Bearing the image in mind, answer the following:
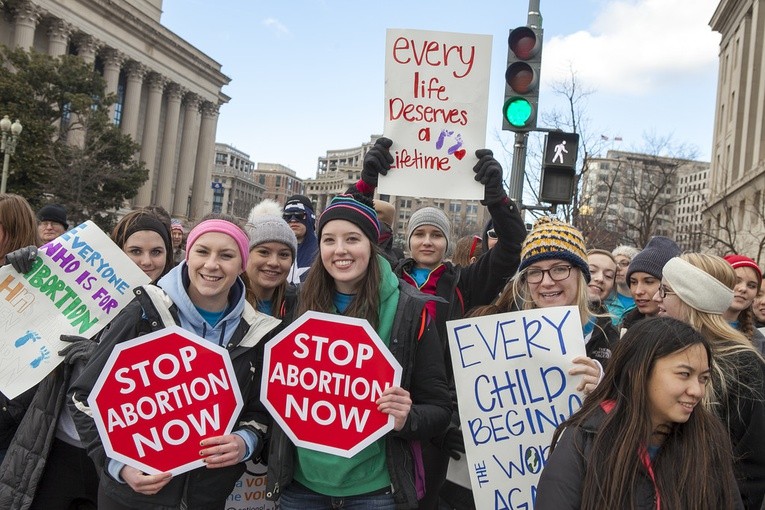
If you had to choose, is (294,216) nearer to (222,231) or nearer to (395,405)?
(222,231)

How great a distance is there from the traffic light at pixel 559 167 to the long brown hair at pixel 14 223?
4979 mm

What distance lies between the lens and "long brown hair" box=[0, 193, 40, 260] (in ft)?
13.7

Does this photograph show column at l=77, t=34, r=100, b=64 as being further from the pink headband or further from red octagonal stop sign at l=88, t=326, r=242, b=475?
red octagonal stop sign at l=88, t=326, r=242, b=475

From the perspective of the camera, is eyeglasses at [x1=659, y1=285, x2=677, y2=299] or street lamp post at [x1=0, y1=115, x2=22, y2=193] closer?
eyeglasses at [x1=659, y1=285, x2=677, y2=299]

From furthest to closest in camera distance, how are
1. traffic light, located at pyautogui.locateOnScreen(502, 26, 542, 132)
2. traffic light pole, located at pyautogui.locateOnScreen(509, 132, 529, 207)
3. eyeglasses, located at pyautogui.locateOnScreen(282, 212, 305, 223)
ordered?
traffic light pole, located at pyautogui.locateOnScreen(509, 132, 529, 207)
traffic light, located at pyautogui.locateOnScreen(502, 26, 542, 132)
eyeglasses, located at pyautogui.locateOnScreen(282, 212, 305, 223)

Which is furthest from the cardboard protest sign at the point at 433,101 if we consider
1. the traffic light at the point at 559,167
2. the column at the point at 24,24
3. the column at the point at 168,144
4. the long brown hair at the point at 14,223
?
the column at the point at 168,144

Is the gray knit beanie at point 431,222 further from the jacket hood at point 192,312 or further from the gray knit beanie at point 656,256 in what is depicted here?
the jacket hood at point 192,312

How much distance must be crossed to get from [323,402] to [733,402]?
178 cm

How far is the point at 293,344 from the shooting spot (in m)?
3.00

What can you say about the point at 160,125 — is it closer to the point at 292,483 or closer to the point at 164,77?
the point at 164,77

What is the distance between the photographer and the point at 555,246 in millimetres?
3396

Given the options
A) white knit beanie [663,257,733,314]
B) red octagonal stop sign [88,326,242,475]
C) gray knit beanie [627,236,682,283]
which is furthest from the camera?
gray knit beanie [627,236,682,283]

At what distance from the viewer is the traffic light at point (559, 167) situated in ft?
23.5

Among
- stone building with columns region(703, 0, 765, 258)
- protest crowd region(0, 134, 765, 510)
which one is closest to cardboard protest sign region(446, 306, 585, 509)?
protest crowd region(0, 134, 765, 510)
